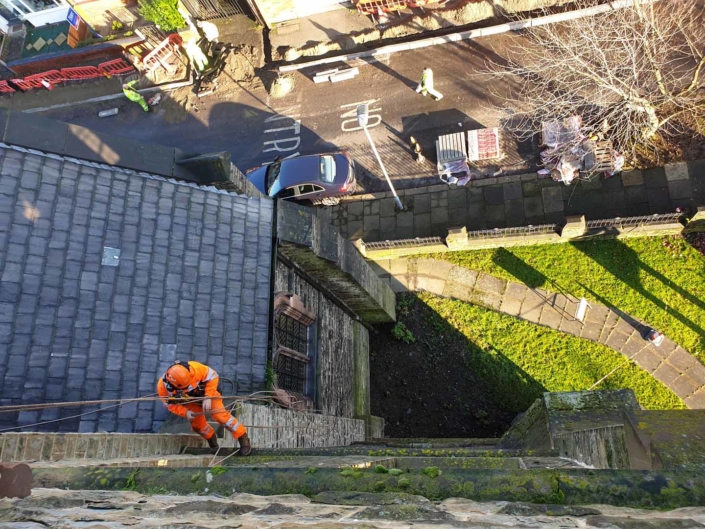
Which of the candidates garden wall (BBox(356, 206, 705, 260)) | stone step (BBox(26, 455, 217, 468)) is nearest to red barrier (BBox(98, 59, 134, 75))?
garden wall (BBox(356, 206, 705, 260))

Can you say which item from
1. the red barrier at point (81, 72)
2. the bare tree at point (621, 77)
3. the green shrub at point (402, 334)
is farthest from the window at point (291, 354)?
the red barrier at point (81, 72)

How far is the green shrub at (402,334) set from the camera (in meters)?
16.6

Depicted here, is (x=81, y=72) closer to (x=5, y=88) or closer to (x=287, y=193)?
(x=5, y=88)

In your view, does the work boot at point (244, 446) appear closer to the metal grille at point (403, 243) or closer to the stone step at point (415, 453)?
the stone step at point (415, 453)

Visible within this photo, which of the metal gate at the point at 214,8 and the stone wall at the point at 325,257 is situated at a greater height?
the metal gate at the point at 214,8

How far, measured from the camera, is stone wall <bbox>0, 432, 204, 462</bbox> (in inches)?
230

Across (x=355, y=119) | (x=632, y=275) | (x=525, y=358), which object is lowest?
(x=525, y=358)

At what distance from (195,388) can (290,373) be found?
13.7 feet

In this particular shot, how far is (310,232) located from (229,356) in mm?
3090

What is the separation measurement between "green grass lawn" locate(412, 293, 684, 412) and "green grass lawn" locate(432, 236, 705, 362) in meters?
1.46

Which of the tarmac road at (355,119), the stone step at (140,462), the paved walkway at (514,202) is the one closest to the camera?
the stone step at (140,462)

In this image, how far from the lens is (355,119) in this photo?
66.9 ft

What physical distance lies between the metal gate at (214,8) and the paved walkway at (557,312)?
570 inches

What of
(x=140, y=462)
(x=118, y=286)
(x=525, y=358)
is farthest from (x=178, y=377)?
(x=525, y=358)
